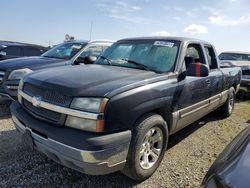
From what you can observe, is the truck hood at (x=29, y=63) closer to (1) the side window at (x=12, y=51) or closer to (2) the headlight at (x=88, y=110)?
(2) the headlight at (x=88, y=110)

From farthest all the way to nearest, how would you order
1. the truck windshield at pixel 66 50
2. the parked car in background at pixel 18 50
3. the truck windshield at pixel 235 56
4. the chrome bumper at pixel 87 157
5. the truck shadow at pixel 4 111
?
the truck windshield at pixel 235 56 → the parked car in background at pixel 18 50 → the truck windshield at pixel 66 50 → the truck shadow at pixel 4 111 → the chrome bumper at pixel 87 157

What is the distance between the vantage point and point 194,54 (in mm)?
4988

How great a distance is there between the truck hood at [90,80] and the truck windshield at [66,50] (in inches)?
131

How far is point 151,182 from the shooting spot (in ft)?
11.6

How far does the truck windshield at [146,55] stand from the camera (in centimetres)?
416

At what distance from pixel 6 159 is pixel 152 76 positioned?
90.0 inches

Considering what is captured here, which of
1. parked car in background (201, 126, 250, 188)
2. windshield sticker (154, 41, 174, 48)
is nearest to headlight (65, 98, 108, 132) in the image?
parked car in background (201, 126, 250, 188)

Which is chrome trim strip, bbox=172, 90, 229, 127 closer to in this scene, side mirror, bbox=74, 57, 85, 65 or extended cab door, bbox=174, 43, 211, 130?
extended cab door, bbox=174, 43, 211, 130

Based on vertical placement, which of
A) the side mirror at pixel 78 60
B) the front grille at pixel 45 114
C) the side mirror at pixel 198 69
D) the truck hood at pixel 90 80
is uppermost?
the side mirror at pixel 198 69

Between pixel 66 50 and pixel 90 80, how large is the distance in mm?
4410

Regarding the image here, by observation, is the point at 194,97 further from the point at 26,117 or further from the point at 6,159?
the point at 6,159

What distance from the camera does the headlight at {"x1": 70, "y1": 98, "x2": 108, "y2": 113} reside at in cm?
289

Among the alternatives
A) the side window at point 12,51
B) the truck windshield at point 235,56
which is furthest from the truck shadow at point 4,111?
the truck windshield at point 235,56

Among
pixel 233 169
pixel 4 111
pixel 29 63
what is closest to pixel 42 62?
pixel 29 63
